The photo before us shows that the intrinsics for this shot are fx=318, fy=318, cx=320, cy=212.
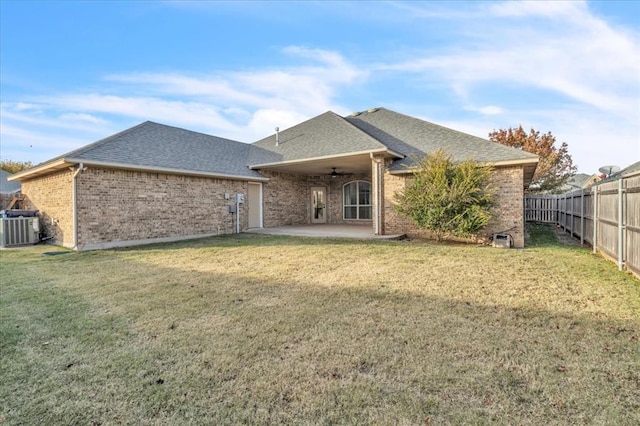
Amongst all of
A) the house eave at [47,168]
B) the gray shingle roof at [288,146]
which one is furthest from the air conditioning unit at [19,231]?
the gray shingle roof at [288,146]

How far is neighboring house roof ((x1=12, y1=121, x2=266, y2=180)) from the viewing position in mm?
9891

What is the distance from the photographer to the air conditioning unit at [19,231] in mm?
10875

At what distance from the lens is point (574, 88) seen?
37.5ft

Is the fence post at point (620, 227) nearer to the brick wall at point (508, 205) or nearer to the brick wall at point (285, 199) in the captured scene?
the brick wall at point (508, 205)

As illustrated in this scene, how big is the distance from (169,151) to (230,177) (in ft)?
8.13

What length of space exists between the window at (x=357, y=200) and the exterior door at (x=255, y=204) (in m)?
5.00

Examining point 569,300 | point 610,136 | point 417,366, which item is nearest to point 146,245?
point 417,366

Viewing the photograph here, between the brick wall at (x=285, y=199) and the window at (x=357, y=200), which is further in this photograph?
the window at (x=357, y=200)

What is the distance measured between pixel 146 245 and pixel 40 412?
919 cm

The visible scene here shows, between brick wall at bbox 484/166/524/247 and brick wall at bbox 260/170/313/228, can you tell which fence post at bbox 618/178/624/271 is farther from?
brick wall at bbox 260/170/313/228

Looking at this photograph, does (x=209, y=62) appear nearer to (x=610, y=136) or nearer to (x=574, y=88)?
(x=574, y=88)

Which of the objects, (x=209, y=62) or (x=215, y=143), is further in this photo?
(x=215, y=143)

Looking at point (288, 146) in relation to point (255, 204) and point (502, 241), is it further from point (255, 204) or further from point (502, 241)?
point (502, 241)

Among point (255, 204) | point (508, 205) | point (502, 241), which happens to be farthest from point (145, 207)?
point (508, 205)
